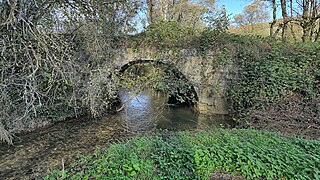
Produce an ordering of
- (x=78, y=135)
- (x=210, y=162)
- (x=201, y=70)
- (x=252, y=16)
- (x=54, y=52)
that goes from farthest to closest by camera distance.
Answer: (x=252, y=16) → (x=201, y=70) → (x=78, y=135) → (x=54, y=52) → (x=210, y=162)

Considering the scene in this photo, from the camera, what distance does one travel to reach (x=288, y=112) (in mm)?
5477

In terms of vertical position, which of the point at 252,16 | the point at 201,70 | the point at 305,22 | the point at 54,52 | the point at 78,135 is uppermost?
the point at 252,16

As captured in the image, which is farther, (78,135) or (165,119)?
(165,119)

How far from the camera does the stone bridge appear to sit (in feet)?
24.3

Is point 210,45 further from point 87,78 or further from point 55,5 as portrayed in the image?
point 55,5

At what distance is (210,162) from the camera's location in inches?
110

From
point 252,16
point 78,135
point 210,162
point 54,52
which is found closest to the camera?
point 210,162

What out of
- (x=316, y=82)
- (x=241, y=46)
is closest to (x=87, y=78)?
(x=241, y=46)

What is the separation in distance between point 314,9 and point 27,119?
12.5 metres

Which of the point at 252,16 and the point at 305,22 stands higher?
the point at 252,16

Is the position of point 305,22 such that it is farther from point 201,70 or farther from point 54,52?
point 54,52

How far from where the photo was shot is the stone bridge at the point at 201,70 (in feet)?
24.3

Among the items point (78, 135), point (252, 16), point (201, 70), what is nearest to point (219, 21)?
point (201, 70)

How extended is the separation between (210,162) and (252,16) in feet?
46.3
